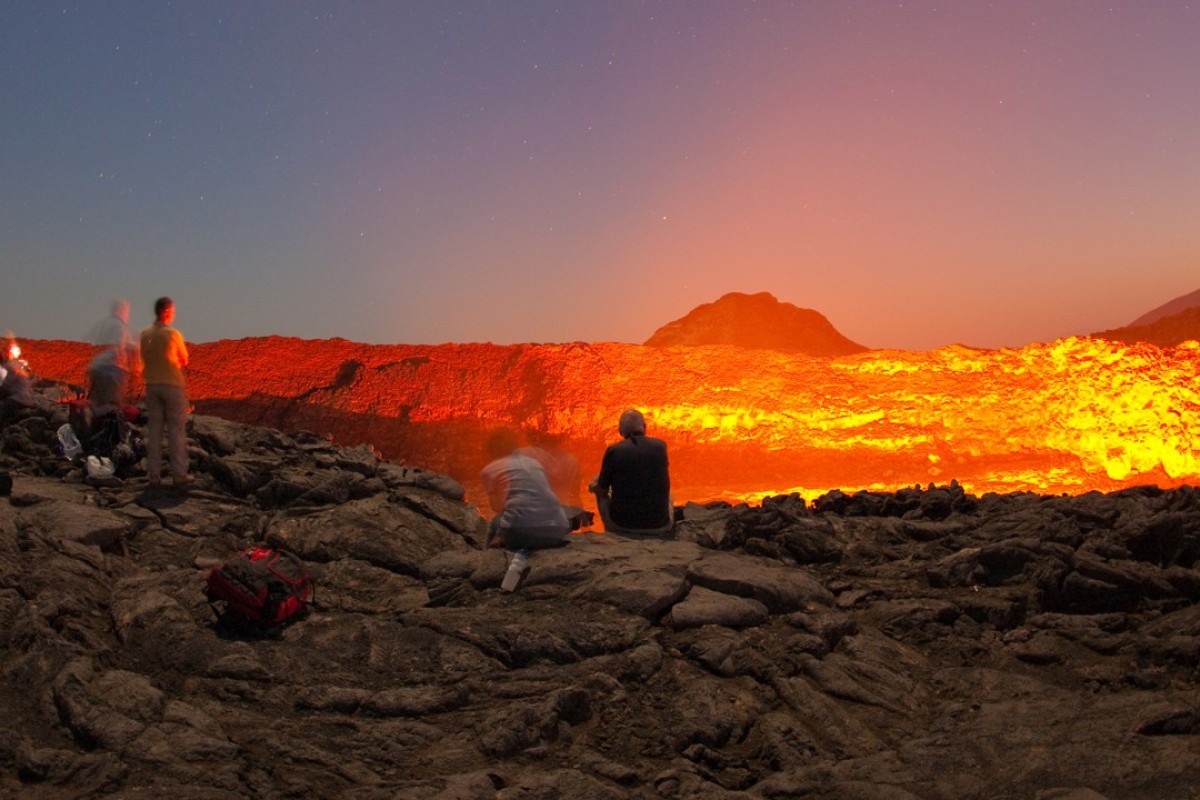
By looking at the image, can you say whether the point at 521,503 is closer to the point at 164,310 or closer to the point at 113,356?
the point at 164,310

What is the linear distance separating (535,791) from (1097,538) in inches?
260

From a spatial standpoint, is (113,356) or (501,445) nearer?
(501,445)

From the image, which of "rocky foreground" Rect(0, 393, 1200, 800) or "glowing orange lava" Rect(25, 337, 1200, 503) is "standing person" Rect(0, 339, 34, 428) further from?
"glowing orange lava" Rect(25, 337, 1200, 503)

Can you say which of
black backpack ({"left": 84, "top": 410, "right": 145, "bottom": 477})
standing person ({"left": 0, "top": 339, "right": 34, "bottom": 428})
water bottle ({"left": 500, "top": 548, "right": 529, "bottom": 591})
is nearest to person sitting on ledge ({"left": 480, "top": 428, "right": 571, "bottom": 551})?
water bottle ({"left": 500, "top": 548, "right": 529, "bottom": 591})

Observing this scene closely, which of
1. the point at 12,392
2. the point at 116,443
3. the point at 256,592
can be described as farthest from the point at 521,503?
the point at 12,392

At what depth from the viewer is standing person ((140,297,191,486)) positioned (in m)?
9.00

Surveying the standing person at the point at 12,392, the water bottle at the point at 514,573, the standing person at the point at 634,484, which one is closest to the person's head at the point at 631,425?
the standing person at the point at 634,484

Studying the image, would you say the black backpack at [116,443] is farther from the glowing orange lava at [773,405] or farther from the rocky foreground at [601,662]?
the glowing orange lava at [773,405]

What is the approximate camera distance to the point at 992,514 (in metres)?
10.1

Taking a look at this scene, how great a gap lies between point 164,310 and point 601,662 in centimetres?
669

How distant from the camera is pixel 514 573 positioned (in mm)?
7074

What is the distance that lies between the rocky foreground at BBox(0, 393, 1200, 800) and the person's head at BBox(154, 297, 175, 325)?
2030 millimetres

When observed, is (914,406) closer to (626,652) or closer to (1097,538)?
(1097,538)

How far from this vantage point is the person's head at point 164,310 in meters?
9.13
